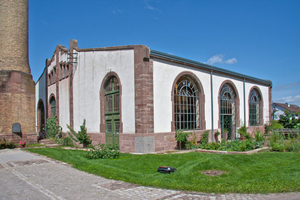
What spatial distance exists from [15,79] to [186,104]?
11542 mm

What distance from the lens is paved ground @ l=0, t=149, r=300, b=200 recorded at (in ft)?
17.4

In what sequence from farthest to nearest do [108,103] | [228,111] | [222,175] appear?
[228,111] → [108,103] → [222,175]

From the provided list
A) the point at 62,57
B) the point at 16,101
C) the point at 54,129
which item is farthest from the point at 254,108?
the point at 16,101

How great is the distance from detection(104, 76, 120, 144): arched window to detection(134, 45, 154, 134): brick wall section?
1806mm

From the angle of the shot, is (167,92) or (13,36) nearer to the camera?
(167,92)

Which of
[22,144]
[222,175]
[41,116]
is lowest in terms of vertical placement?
[22,144]

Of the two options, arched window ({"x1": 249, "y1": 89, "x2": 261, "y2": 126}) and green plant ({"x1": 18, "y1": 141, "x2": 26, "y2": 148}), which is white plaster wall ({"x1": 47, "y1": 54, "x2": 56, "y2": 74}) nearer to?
green plant ({"x1": 18, "y1": 141, "x2": 26, "y2": 148})

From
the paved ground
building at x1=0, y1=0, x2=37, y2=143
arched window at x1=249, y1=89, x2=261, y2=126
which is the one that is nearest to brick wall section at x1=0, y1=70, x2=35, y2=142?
building at x1=0, y1=0, x2=37, y2=143

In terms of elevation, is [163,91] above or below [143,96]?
above

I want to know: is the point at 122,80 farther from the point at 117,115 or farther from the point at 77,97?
the point at 77,97

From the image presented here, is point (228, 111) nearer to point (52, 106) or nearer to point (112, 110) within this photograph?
point (112, 110)

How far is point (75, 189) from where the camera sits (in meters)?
6.02

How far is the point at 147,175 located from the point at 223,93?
12.7 meters

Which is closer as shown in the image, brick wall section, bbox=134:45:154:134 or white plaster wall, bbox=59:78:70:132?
brick wall section, bbox=134:45:154:134
